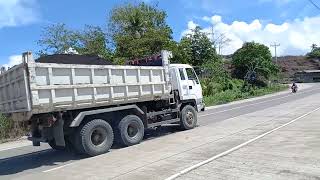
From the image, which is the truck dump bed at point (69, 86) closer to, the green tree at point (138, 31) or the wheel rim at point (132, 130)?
the wheel rim at point (132, 130)

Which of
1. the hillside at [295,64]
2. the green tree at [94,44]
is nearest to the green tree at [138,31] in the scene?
the green tree at [94,44]

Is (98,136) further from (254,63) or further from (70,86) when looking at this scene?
(254,63)

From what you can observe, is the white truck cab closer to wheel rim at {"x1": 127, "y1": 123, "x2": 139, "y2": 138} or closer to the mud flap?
wheel rim at {"x1": 127, "y1": 123, "x2": 139, "y2": 138}

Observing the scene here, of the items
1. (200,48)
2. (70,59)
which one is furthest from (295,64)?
(70,59)

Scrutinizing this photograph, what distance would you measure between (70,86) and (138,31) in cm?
3970

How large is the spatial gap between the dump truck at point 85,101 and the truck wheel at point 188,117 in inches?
39.3

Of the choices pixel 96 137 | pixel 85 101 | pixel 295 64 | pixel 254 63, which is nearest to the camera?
pixel 85 101

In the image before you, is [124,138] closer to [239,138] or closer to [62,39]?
[239,138]

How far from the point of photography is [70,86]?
490 inches

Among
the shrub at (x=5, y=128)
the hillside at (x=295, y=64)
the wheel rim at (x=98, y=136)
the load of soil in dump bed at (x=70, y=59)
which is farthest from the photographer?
the hillside at (x=295, y=64)

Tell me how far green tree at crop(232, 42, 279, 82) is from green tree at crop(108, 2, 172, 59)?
3061cm

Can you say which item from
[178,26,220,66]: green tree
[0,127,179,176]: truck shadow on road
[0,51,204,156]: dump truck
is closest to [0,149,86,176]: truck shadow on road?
[0,127,179,176]: truck shadow on road

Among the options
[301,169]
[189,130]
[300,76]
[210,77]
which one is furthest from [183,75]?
[300,76]

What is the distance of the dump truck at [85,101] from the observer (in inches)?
464
